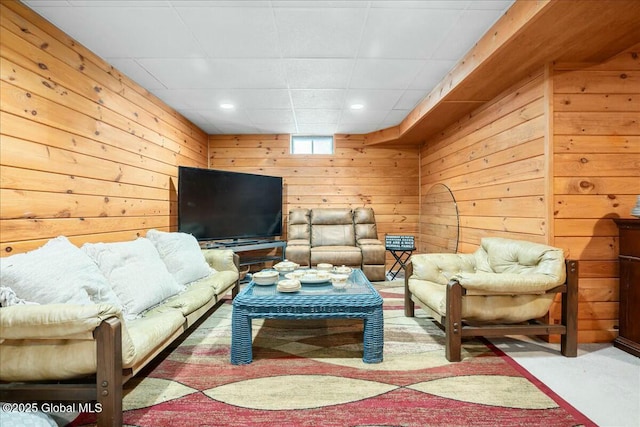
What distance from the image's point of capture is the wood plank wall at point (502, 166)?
8.25ft

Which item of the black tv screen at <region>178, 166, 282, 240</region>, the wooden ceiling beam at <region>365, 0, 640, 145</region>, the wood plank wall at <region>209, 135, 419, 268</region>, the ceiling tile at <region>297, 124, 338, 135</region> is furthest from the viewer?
the wood plank wall at <region>209, 135, 419, 268</region>

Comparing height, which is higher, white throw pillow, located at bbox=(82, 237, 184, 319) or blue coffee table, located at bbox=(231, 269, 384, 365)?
white throw pillow, located at bbox=(82, 237, 184, 319)

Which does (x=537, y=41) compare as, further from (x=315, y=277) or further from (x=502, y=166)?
(x=315, y=277)

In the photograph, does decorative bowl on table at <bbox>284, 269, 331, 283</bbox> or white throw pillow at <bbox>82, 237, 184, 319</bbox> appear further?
decorative bowl on table at <bbox>284, 269, 331, 283</bbox>

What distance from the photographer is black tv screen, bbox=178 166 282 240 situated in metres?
3.73

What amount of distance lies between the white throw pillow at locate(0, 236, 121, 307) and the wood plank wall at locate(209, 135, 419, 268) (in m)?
3.67

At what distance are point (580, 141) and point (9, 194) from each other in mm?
3981

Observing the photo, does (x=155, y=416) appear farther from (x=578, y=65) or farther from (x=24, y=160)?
(x=578, y=65)

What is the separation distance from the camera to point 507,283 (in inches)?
79.4

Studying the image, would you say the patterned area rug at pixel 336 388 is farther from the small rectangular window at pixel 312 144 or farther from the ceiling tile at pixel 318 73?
the small rectangular window at pixel 312 144

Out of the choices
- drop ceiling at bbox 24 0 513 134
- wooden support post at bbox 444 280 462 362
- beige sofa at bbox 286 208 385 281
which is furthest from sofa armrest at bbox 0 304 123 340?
beige sofa at bbox 286 208 385 281

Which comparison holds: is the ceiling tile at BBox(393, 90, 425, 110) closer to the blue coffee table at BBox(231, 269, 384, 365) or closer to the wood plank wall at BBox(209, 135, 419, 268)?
the wood plank wall at BBox(209, 135, 419, 268)

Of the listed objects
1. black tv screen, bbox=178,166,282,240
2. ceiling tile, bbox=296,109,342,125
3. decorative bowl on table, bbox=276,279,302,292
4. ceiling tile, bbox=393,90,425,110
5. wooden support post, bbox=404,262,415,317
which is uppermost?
ceiling tile, bbox=393,90,425,110

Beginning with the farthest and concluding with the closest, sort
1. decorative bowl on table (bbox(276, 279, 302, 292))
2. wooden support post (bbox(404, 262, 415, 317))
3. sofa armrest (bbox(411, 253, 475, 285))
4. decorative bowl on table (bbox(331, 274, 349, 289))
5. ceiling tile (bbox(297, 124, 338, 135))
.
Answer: ceiling tile (bbox(297, 124, 338, 135))
wooden support post (bbox(404, 262, 415, 317))
sofa armrest (bbox(411, 253, 475, 285))
decorative bowl on table (bbox(331, 274, 349, 289))
decorative bowl on table (bbox(276, 279, 302, 292))
